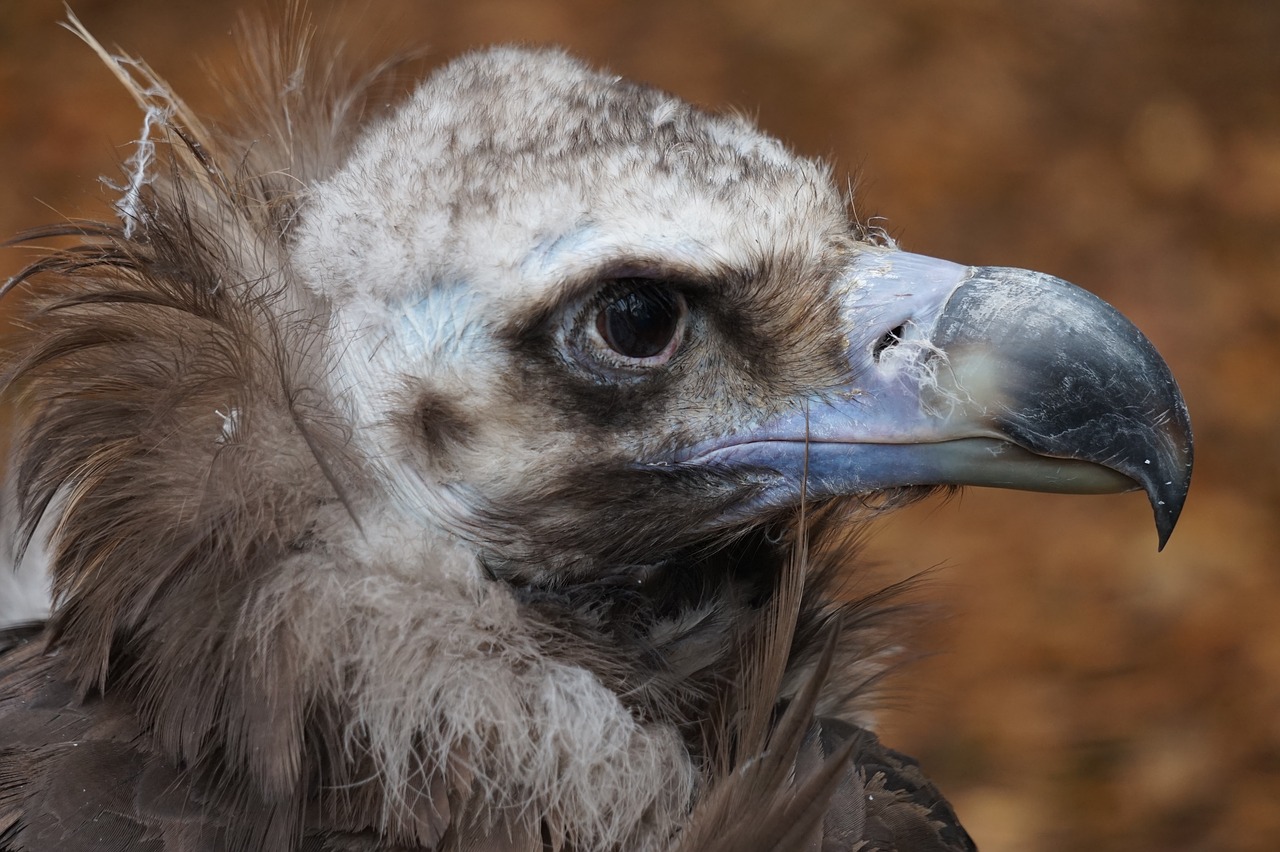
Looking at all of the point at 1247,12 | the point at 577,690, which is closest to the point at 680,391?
the point at 577,690

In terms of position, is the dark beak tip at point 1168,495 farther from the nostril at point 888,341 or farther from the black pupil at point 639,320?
the black pupil at point 639,320

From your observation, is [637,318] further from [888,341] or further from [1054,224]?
[1054,224]

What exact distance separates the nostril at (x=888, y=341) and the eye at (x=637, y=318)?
0.71 feet

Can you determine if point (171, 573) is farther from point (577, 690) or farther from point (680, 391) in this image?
point (680, 391)

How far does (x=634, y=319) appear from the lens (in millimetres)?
1379

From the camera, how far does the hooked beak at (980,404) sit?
1.34 metres

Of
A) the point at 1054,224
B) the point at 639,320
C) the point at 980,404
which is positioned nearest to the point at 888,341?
the point at 980,404

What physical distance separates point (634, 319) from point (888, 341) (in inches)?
10.7

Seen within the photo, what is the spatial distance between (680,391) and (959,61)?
160 inches

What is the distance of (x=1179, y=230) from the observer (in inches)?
187

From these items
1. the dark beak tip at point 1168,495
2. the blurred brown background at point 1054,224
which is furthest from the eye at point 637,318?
the blurred brown background at point 1054,224

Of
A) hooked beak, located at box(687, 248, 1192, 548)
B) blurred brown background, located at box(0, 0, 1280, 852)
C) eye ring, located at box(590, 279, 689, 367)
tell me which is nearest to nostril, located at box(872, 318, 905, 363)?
hooked beak, located at box(687, 248, 1192, 548)

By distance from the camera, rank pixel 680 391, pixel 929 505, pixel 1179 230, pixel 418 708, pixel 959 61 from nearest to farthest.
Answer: pixel 418 708, pixel 680 391, pixel 929 505, pixel 1179 230, pixel 959 61

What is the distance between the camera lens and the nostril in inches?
55.4
